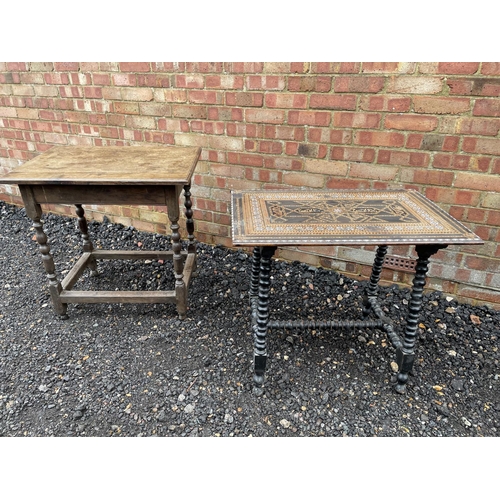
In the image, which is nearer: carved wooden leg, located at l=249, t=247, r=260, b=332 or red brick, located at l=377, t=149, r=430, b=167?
carved wooden leg, located at l=249, t=247, r=260, b=332

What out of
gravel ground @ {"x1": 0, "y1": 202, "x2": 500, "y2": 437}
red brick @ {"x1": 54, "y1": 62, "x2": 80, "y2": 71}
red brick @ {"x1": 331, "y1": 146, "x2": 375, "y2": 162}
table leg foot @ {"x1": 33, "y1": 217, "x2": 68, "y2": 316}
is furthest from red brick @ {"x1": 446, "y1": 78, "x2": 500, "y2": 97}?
red brick @ {"x1": 54, "y1": 62, "x2": 80, "y2": 71}

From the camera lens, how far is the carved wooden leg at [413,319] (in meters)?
1.92

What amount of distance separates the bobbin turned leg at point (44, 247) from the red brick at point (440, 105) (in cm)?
252

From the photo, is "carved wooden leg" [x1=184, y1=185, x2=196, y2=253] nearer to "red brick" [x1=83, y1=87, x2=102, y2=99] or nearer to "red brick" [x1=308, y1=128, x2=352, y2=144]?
"red brick" [x1=308, y1=128, x2=352, y2=144]

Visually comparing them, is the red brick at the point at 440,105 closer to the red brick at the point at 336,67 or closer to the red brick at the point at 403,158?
the red brick at the point at 403,158

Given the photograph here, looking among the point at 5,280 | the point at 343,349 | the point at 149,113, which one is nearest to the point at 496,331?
the point at 343,349

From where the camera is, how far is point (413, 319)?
6.77 ft

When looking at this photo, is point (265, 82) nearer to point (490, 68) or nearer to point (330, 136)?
point (330, 136)

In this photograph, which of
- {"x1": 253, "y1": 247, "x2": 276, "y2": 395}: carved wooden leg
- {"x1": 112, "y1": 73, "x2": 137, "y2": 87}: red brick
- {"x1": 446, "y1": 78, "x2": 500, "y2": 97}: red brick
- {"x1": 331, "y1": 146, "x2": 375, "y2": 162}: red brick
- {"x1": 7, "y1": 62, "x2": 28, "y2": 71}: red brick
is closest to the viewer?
{"x1": 253, "y1": 247, "x2": 276, "y2": 395}: carved wooden leg

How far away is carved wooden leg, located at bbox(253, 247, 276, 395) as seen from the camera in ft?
6.26

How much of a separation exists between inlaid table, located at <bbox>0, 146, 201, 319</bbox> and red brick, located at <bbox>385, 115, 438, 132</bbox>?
1356 millimetres

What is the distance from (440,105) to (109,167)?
2149mm

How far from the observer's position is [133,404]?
2.06m

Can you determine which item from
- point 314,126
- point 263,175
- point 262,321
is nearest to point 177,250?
point 262,321
